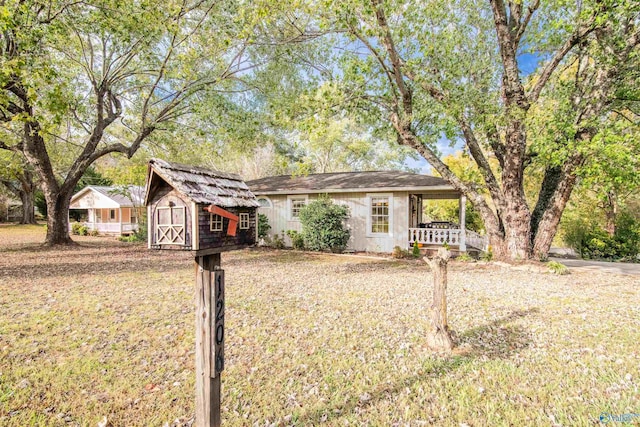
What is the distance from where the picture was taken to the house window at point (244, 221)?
2998 millimetres

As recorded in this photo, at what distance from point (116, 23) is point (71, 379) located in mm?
10220

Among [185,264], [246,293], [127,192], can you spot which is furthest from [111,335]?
[127,192]

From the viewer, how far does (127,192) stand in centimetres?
2008

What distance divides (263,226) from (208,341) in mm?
12418

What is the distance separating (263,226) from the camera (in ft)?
48.0

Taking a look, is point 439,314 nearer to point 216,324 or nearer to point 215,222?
point 216,324

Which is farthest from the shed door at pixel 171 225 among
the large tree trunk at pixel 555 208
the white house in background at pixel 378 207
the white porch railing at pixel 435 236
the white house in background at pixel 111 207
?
the white house in background at pixel 111 207

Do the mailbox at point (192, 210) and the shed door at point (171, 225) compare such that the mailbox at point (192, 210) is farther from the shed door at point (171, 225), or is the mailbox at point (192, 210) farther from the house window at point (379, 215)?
the house window at point (379, 215)

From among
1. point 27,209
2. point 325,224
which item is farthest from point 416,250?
point 27,209

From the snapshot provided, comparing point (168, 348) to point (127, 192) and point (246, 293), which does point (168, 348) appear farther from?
point (127, 192)

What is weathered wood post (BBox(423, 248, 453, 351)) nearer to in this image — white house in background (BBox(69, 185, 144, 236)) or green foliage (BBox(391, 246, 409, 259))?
green foliage (BBox(391, 246, 409, 259))

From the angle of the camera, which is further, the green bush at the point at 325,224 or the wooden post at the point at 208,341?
the green bush at the point at 325,224

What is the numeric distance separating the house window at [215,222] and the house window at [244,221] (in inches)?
14.7

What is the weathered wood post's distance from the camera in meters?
4.16
